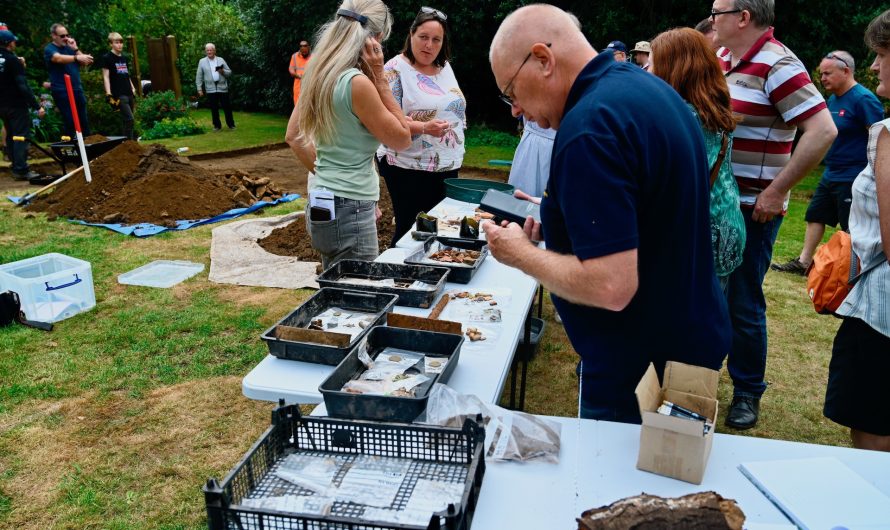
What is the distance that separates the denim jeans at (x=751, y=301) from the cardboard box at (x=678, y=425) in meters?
1.78

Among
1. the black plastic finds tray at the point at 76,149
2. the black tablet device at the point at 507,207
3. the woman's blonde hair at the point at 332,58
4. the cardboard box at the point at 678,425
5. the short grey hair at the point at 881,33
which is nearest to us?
the cardboard box at the point at 678,425

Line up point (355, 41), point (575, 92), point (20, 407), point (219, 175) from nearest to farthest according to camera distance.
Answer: point (575, 92)
point (355, 41)
point (20, 407)
point (219, 175)

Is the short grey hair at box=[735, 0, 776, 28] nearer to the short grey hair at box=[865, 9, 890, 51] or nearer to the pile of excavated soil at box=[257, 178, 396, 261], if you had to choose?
the short grey hair at box=[865, 9, 890, 51]

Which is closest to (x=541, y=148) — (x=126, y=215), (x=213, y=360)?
(x=213, y=360)

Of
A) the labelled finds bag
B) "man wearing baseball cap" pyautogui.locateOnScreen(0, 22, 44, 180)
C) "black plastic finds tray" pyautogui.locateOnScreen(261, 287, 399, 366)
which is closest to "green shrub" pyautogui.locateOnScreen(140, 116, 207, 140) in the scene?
"man wearing baseball cap" pyautogui.locateOnScreen(0, 22, 44, 180)

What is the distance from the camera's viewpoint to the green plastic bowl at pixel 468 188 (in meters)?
3.75

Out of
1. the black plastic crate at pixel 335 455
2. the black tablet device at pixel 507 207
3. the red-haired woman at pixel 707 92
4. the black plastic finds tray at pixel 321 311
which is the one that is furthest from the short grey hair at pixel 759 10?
the black plastic crate at pixel 335 455

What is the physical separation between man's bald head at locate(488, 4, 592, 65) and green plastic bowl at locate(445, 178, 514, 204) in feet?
7.10

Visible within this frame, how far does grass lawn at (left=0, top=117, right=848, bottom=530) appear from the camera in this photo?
2.81 meters

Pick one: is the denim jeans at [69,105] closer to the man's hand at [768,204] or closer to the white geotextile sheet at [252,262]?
the white geotextile sheet at [252,262]

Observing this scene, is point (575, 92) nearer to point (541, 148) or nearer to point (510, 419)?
point (510, 419)

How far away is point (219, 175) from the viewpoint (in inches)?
328

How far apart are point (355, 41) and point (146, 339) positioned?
2.78 m

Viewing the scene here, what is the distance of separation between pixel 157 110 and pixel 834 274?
51.4 feet
